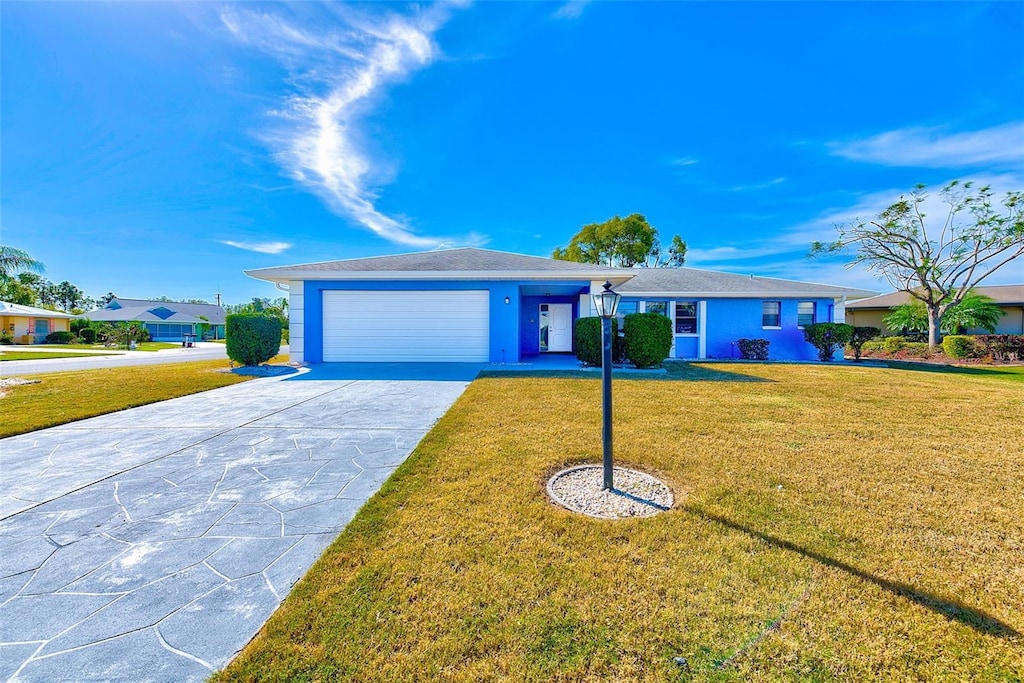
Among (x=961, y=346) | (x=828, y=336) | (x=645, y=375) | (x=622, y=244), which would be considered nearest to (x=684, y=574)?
(x=645, y=375)

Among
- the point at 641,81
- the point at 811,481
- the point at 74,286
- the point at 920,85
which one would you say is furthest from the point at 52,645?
the point at 74,286

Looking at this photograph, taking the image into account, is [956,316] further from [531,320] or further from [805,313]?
[531,320]

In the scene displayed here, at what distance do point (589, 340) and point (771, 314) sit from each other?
9.37 m

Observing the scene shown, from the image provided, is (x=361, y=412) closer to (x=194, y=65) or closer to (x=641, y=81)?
(x=194, y=65)

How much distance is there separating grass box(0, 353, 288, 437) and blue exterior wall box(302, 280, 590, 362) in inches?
101

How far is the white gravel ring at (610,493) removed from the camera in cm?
296

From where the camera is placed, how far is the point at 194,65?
863 cm

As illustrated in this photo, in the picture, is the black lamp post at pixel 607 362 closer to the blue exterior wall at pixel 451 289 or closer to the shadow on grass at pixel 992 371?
the blue exterior wall at pixel 451 289

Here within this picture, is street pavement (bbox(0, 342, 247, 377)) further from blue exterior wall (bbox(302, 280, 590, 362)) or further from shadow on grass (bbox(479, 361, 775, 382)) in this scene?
shadow on grass (bbox(479, 361, 775, 382))

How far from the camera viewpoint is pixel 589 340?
1059cm

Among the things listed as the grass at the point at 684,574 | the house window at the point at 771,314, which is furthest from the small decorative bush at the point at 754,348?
the grass at the point at 684,574

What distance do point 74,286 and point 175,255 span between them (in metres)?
39.0

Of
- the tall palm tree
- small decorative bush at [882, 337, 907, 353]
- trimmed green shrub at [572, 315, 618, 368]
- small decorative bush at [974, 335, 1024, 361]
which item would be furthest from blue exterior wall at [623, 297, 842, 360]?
the tall palm tree

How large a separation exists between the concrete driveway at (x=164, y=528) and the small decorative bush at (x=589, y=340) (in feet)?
20.0
